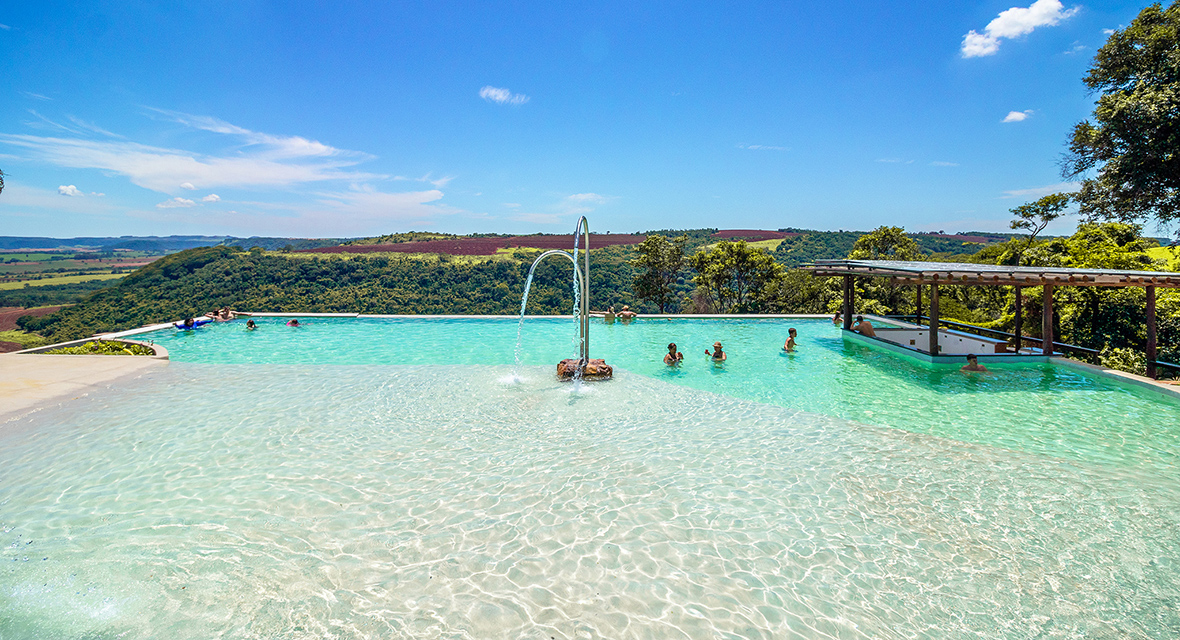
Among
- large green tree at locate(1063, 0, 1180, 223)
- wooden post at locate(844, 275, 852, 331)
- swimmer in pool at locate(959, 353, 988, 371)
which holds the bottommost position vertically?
swimmer in pool at locate(959, 353, 988, 371)

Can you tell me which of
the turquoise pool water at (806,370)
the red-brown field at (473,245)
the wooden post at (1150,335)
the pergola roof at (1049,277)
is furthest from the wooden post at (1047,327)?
the red-brown field at (473,245)

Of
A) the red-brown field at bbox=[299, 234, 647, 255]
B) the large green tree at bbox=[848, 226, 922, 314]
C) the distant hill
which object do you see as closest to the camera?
the large green tree at bbox=[848, 226, 922, 314]

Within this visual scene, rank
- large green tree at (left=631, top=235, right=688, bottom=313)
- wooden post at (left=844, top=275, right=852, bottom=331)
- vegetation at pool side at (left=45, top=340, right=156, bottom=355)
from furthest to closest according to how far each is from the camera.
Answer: large green tree at (left=631, top=235, right=688, bottom=313) → wooden post at (left=844, top=275, right=852, bottom=331) → vegetation at pool side at (left=45, top=340, right=156, bottom=355)

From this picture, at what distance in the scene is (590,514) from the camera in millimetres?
5004

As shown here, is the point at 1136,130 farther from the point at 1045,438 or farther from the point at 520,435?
the point at 520,435

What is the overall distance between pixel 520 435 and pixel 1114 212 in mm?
20431

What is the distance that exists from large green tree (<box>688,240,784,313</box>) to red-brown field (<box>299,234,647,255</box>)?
18520 millimetres

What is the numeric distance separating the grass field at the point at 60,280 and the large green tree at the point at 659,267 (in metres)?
50.0

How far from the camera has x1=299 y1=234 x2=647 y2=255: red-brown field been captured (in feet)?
146

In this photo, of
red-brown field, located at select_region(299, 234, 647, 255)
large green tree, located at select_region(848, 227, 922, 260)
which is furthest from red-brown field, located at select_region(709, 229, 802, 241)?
large green tree, located at select_region(848, 227, 922, 260)

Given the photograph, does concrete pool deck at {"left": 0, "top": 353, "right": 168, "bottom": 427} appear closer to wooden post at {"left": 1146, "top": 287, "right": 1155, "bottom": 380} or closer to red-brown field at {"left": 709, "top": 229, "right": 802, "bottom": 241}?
wooden post at {"left": 1146, "top": 287, "right": 1155, "bottom": 380}

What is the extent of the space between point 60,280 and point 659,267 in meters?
60.1

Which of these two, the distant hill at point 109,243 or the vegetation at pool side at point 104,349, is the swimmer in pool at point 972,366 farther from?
the distant hill at point 109,243

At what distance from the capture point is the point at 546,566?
13.6 ft
